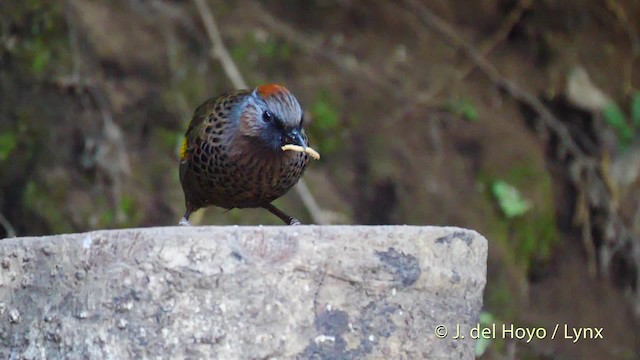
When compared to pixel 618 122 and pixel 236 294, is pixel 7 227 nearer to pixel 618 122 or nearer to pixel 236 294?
pixel 236 294

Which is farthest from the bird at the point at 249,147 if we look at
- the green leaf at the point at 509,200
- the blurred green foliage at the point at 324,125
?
the green leaf at the point at 509,200

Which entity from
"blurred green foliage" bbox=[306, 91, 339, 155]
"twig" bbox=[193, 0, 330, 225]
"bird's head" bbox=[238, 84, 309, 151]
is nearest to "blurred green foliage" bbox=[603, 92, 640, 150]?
"blurred green foliage" bbox=[306, 91, 339, 155]

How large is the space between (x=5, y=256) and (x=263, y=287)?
0.77m

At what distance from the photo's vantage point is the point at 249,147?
3.73m

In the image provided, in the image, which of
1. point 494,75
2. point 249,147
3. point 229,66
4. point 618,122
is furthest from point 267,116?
point 618,122

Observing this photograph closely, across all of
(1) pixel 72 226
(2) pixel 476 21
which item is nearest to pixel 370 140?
(2) pixel 476 21

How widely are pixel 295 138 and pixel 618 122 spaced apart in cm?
317

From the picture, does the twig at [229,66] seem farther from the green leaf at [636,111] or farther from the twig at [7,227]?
the green leaf at [636,111]

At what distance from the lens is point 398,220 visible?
5.82 meters

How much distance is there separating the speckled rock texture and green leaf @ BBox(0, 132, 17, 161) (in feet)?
8.44

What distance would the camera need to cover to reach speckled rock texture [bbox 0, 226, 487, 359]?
2580 mm

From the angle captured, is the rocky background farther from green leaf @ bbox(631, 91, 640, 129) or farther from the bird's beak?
the bird's beak

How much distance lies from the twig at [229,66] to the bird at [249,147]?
1.56 meters

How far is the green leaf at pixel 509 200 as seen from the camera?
586 centimetres
